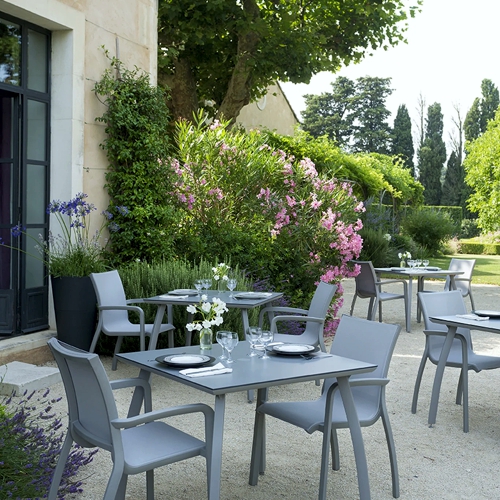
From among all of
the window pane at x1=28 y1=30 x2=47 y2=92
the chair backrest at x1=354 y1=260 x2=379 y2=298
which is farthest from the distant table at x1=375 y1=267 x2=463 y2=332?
the window pane at x1=28 y1=30 x2=47 y2=92

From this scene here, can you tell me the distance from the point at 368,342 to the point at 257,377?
2.94 ft

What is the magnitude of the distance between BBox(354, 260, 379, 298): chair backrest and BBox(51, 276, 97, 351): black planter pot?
3650mm

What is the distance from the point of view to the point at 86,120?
22.7 ft

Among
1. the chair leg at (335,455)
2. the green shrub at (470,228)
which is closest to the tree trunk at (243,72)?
the chair leg at (335,455)

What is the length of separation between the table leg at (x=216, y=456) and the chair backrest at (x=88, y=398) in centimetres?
39

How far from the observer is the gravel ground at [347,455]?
3441mm

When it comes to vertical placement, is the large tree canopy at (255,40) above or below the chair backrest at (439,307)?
above

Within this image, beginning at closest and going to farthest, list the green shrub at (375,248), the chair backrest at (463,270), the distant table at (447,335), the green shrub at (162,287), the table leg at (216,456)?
the table leg at (216,456)
the distant table at (447,335)
the green shrub at (162,287)
the chair backrest at (463,270)
the green shrub at (375,248)

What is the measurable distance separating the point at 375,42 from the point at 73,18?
7.46 metres

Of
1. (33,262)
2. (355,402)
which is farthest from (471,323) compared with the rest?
(33,262)

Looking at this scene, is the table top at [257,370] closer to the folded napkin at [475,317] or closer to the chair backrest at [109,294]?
the folded napkin at [475,317]

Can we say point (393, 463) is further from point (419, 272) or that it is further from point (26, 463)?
point (419, 272)

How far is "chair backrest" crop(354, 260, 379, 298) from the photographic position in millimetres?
8570

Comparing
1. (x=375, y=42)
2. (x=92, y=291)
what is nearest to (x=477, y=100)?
(x=375, y=42)
